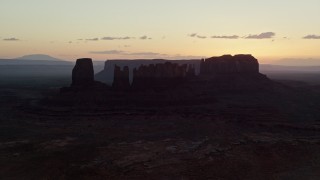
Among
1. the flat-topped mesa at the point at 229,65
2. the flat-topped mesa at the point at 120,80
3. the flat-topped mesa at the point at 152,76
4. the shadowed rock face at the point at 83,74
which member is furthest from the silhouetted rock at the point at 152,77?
the flat-topped mesa at the point at 229,65

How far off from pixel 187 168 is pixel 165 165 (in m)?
2.15

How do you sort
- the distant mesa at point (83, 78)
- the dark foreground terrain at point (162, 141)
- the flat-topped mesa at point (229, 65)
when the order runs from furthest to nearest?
the flat-topped mesa at point (229, 65) → the distant mesa at point (83, 78) → the dark foreground terrain at point (162, 141)

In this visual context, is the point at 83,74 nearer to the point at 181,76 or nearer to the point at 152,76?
the point at 152,76

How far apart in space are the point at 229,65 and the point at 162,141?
55.3 m

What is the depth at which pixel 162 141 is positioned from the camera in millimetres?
51438

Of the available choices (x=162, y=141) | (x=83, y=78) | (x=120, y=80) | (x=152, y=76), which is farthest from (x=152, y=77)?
(x=162, y=141)

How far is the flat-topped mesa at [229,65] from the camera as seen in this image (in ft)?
338

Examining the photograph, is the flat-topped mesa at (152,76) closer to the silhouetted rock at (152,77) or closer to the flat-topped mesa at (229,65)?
the silhouetted rock at (152,77)

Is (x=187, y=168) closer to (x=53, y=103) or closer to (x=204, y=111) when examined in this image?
(x=204, y=111)

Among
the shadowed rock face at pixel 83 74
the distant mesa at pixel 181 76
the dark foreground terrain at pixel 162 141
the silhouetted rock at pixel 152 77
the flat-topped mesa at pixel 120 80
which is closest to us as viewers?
the dark foreground terrain at pixel 162 141

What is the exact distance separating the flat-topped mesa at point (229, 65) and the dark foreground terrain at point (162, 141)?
2095 centimetres

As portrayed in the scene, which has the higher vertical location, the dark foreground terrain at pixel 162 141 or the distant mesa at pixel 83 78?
the distant mesa at pixel 83 78

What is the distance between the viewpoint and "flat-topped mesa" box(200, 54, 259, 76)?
10294 cm

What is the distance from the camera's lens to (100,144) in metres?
49.4
